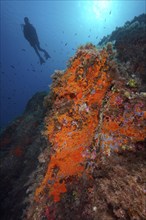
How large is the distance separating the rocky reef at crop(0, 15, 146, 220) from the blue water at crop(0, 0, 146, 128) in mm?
53250

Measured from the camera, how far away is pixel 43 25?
10394cm

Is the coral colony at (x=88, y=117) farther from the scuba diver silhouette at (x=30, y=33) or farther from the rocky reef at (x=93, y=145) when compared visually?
the scuba diver silhouette at (x=30, y=33)

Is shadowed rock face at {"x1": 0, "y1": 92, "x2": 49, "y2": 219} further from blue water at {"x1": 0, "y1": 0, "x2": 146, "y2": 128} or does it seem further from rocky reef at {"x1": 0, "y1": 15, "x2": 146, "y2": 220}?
blue water at {"x1": 0, "y1": 0, "x2": 146, "y2": 128}

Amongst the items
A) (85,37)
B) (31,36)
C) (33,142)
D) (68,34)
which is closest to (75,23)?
(68,34)

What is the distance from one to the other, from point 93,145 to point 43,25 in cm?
11363

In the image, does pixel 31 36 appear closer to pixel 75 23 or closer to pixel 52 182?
pixel 52 182

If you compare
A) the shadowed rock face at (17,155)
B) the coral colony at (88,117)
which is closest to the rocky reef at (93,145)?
the coral colony at (88,117)

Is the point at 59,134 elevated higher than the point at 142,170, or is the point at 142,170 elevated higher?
the point at 59,134

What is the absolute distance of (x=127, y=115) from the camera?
256 centimetres

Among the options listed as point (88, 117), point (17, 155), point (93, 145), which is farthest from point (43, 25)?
point (93, 145)

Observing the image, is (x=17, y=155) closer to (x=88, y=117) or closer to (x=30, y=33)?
(x=88, y=117)

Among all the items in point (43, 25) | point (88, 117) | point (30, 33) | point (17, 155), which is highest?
point (43, 25)

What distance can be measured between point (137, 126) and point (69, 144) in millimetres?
1040

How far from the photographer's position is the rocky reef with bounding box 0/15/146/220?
2074 mm
